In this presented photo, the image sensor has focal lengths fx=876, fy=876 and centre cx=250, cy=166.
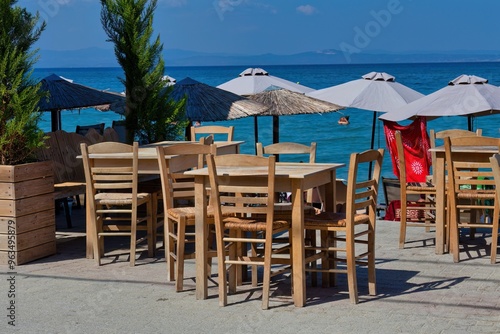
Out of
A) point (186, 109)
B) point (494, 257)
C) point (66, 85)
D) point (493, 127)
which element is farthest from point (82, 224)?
point (493, 127)

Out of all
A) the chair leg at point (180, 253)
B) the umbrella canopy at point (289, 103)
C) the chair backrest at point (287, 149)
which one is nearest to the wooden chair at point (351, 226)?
the chair leg at point (180, 253)

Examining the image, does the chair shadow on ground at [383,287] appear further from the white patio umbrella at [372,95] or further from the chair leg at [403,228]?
the white patio umbrella at [372,95]

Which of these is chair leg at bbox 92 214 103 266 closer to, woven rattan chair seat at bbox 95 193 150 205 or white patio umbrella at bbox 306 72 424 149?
woven rattan chair seat at bbox 95 193 150 205

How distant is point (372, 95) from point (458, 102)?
2282 mm

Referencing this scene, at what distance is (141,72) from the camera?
10172 millimetres

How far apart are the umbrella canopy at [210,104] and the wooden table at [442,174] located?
3.78 meters

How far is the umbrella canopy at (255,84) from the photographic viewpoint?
46.2 ft

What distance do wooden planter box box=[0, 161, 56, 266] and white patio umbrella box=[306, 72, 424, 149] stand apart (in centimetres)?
617

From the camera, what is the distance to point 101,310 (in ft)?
19.5

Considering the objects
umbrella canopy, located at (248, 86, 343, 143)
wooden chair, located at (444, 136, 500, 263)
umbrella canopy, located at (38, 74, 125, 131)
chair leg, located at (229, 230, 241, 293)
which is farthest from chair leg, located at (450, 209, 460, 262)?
umbrella canopy, located at (38, 74, 125, 131)

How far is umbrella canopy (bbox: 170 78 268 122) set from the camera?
11.2 m

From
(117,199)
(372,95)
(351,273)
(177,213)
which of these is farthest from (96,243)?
(372,95)

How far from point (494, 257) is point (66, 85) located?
705cm

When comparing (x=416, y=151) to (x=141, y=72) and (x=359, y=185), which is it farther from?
(x=359, y=185)
